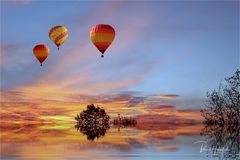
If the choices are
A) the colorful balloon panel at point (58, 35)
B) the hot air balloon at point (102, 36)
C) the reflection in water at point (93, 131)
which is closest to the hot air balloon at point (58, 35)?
the colorful balloon panel at point (58, 35)

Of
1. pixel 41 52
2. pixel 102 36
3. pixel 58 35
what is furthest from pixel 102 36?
pixel 41 52

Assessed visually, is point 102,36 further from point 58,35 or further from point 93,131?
point 93,131

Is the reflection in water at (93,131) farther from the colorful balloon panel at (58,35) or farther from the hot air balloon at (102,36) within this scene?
the colorful balloon panel at (58,35)

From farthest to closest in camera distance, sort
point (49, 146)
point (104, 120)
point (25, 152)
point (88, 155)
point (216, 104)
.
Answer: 1. point (104, 120)
2. point (216, 104)
3. point (49, 146)
4. point (25, 152)
5. point (88, 155)

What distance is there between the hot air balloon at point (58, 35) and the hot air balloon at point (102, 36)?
340 inches

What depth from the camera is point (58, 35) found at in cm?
6097

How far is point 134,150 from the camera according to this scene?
35375 mm

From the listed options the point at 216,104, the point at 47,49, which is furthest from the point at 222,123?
the point at 47,49

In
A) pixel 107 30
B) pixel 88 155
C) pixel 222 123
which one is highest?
pixel 107 30

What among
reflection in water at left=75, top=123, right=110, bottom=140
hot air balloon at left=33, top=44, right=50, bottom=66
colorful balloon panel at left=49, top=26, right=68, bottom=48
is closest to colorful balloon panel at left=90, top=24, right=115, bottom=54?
colorful balloon panel at left=49, top=26, right=68, bottom=48

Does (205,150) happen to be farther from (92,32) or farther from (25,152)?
(92,32)

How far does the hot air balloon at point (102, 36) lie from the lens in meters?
52.6

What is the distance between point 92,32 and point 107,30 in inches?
69.7

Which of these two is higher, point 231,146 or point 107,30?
point 107,30
